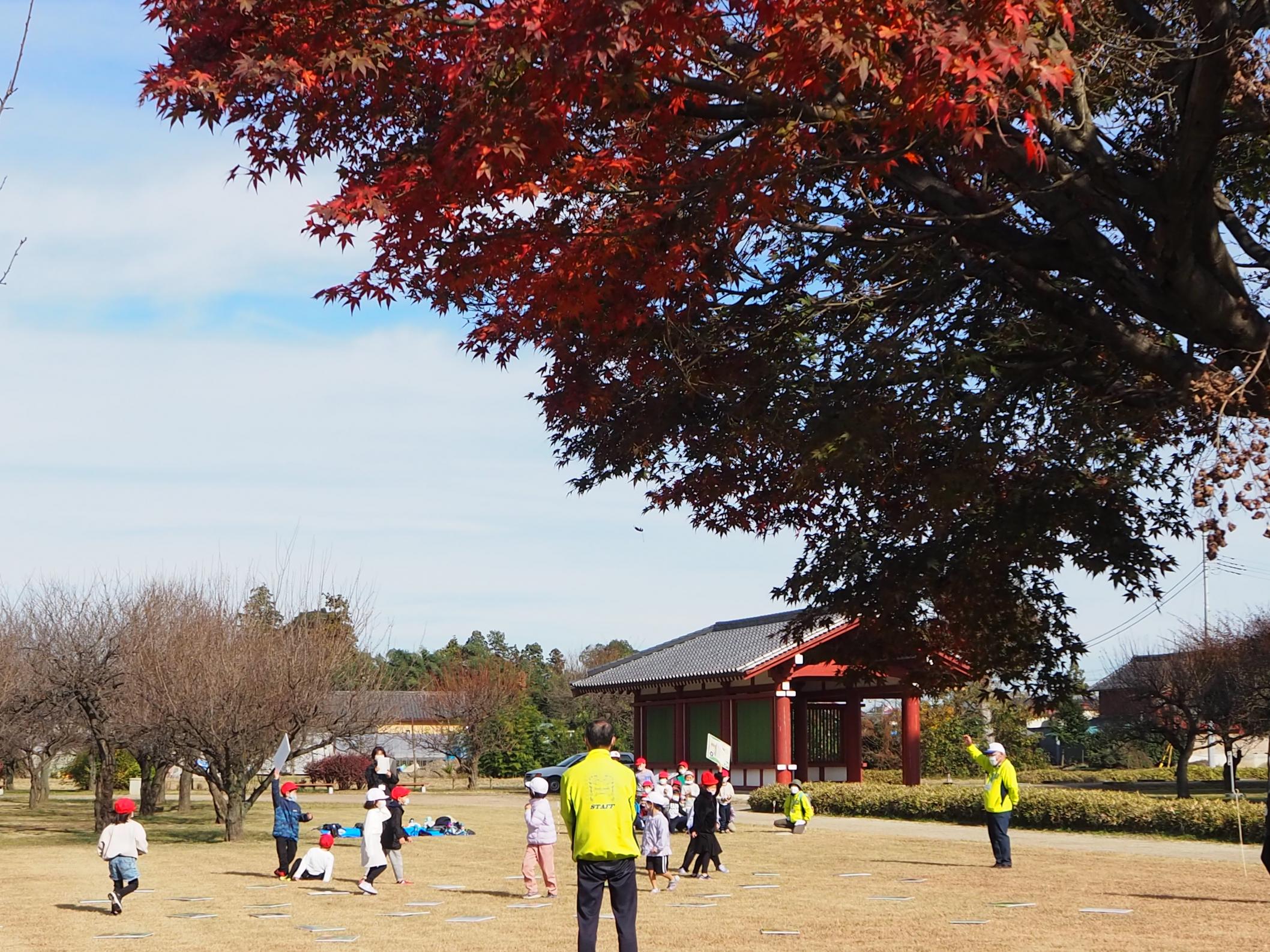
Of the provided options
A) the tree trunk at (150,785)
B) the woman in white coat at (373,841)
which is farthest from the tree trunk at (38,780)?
the woman in white coat at (373,841)

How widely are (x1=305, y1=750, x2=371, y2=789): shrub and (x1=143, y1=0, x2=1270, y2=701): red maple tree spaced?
146ft

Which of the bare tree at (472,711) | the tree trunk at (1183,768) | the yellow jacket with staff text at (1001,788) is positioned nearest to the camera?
the yellow jacket with staff text at (1001,788)

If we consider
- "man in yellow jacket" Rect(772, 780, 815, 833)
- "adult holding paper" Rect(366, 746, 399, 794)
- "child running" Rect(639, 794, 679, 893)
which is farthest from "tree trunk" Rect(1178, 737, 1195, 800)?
"child running" Rect(639, 794, 679, 893)

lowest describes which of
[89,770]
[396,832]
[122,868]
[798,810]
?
[89,770]

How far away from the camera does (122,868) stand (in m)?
15.1

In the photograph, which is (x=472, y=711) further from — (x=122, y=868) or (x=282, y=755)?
(x=122, y=868)

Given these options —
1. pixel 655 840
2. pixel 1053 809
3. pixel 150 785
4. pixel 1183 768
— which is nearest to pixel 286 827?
pixel 655 840

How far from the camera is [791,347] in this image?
10094mm

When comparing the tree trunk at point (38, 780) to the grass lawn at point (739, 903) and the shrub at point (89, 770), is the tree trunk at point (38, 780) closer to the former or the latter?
the shrub at point (89, 770)

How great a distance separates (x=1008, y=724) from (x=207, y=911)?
41.1 meters

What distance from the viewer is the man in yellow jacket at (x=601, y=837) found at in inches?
357

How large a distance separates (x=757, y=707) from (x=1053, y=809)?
11610mm

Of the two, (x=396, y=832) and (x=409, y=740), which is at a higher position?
(x=396, y=832)

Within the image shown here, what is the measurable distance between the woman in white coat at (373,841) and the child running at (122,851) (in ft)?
9.87
